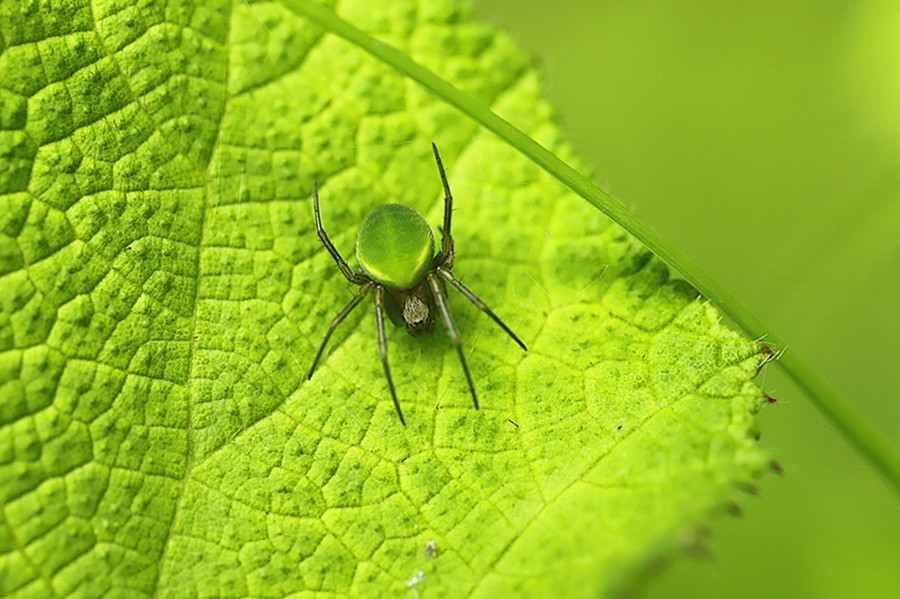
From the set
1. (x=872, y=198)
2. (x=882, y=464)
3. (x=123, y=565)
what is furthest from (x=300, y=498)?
(x=872, y=198)

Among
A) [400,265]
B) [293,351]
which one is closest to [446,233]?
[400,265]

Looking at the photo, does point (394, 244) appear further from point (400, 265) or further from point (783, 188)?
point (783, 188)

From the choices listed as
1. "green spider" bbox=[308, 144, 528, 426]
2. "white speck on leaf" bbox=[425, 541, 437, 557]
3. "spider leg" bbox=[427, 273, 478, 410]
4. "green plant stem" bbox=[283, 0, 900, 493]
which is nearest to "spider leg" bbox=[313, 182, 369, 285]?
"green spider" bbox=[308, 144, 528, 426]

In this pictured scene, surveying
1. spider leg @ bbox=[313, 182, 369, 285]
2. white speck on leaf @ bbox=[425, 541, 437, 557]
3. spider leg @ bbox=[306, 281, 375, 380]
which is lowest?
white speck on leaf @ bbox=[425, 541, 437, 557]

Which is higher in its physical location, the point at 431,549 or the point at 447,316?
the point at 447,316

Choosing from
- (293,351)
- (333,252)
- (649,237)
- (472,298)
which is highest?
(333,252)

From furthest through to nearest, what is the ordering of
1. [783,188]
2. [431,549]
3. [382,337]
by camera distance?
[783,188]
[382,337]
[431,549]

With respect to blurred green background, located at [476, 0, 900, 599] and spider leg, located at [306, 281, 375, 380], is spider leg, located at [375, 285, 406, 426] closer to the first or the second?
spider leg, located at [306, 281, 375, 380]

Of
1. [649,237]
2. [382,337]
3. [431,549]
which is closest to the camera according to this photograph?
[431,549]
